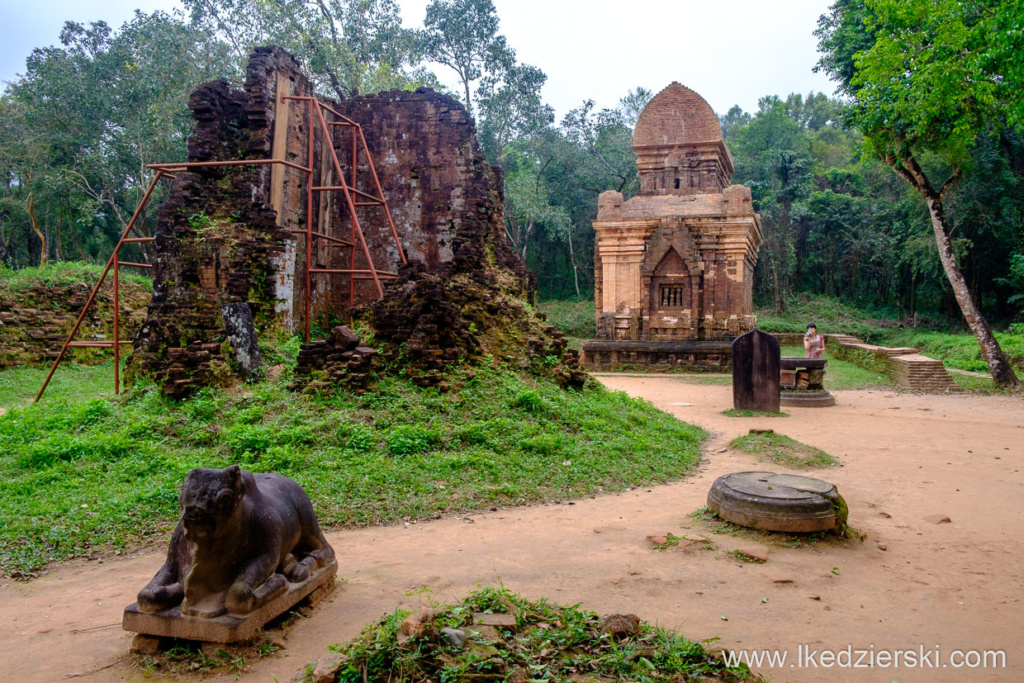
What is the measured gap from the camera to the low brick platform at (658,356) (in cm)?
1875

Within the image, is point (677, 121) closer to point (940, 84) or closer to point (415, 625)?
point (940, 84)

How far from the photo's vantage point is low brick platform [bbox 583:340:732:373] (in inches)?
738

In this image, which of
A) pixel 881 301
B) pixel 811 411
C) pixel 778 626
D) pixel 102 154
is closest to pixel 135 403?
pixel 778 626

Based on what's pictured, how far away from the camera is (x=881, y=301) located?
34125 millimetres

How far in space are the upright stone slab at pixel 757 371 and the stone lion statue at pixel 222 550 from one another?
9.31 metres

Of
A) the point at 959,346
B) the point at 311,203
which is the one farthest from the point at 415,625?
the point at 959,346

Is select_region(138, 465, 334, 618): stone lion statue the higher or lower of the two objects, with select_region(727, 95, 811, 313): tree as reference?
lower

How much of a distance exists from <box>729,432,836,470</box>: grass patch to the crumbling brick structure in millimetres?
2913

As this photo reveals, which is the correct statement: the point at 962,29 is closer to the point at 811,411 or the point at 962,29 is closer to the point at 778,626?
the point at 811,411

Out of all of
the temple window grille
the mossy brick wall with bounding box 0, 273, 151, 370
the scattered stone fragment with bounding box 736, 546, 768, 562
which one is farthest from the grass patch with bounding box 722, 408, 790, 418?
the mossy brick wall with bounding box 0, 273, 151, 370

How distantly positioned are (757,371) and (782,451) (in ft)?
13.0

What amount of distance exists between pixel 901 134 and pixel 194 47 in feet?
73.5

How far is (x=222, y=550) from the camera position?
308 centimetres

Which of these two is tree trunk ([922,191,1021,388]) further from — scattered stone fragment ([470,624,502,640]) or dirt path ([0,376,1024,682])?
scattered stone fragment ([470,624,502,640])
